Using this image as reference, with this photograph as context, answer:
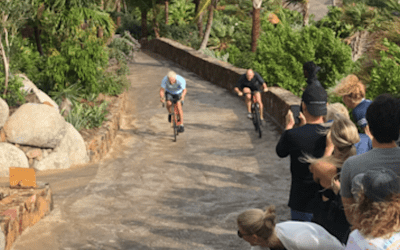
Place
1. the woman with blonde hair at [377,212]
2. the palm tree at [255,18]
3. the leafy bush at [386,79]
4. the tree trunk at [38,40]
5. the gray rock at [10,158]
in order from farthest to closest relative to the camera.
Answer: the palm tree at [255,18], the tree trunk at [38,40], the gray rock at [10,158], the leafy bush at [386,79], the woman with blonde hair at [377,212]

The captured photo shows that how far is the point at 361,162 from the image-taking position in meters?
3.41

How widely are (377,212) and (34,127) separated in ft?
26.4

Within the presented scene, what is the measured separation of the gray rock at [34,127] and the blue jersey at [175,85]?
106 inches

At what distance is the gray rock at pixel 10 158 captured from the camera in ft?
30.5

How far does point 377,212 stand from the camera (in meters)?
2.74

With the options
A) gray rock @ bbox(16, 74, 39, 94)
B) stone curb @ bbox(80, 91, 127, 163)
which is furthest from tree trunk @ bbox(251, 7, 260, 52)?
gray rock @ bbox(16, 74, 39, 94)

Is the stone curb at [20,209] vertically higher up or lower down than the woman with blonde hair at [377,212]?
lower down

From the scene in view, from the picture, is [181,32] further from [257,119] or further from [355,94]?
[355,94]

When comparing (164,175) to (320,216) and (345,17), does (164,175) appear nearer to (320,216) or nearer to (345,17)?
(320,216)

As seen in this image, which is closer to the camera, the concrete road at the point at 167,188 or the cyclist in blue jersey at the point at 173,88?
the concrete road at the point at 167,188

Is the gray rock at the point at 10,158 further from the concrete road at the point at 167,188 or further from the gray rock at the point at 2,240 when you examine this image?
the gray rock at the point at 2,240

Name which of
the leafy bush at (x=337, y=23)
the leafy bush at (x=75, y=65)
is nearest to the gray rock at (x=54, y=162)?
the leafy bush at (x=75, y=65)

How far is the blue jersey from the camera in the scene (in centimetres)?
1177

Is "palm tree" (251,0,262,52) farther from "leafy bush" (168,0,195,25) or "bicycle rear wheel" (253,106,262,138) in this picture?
"leafy bush" (168,0,195,25)
